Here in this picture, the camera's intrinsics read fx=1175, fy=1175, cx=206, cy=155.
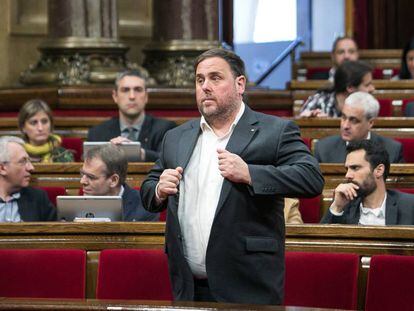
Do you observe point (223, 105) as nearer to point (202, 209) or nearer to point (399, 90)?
point (202, 209)

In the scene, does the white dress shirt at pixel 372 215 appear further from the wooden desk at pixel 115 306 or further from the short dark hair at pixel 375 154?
the wooden desk at pixel 115 306

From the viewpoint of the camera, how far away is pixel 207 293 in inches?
132

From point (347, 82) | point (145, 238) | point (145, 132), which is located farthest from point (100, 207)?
point (347, 82)

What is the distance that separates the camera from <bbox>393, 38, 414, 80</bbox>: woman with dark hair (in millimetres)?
8625

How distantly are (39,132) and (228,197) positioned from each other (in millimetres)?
3340

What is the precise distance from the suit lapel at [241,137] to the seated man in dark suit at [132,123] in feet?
10.6

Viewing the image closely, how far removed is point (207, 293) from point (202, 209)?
25cm

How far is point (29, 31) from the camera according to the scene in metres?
8.99

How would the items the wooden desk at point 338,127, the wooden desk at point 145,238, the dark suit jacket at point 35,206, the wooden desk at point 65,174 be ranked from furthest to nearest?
the wooden desk at point 338,127
the wooden desk at point 65,174
the dark suit jacket at point 35,206
the wooden desk at point 145,238

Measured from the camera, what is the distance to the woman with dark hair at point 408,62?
8.62 m

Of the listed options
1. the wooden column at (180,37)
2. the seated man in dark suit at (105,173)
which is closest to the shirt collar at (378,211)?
the seated man in dark suit at (105,173)

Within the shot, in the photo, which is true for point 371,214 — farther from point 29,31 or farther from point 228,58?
point 29,31

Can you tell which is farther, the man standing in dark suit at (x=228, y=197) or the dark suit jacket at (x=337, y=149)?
the dark suit jacket at (x=337, y=149)

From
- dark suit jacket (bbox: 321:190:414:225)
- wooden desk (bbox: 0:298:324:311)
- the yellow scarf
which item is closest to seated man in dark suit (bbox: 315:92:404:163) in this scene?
dark suit jacket (bbox: 321:190:414:225)
